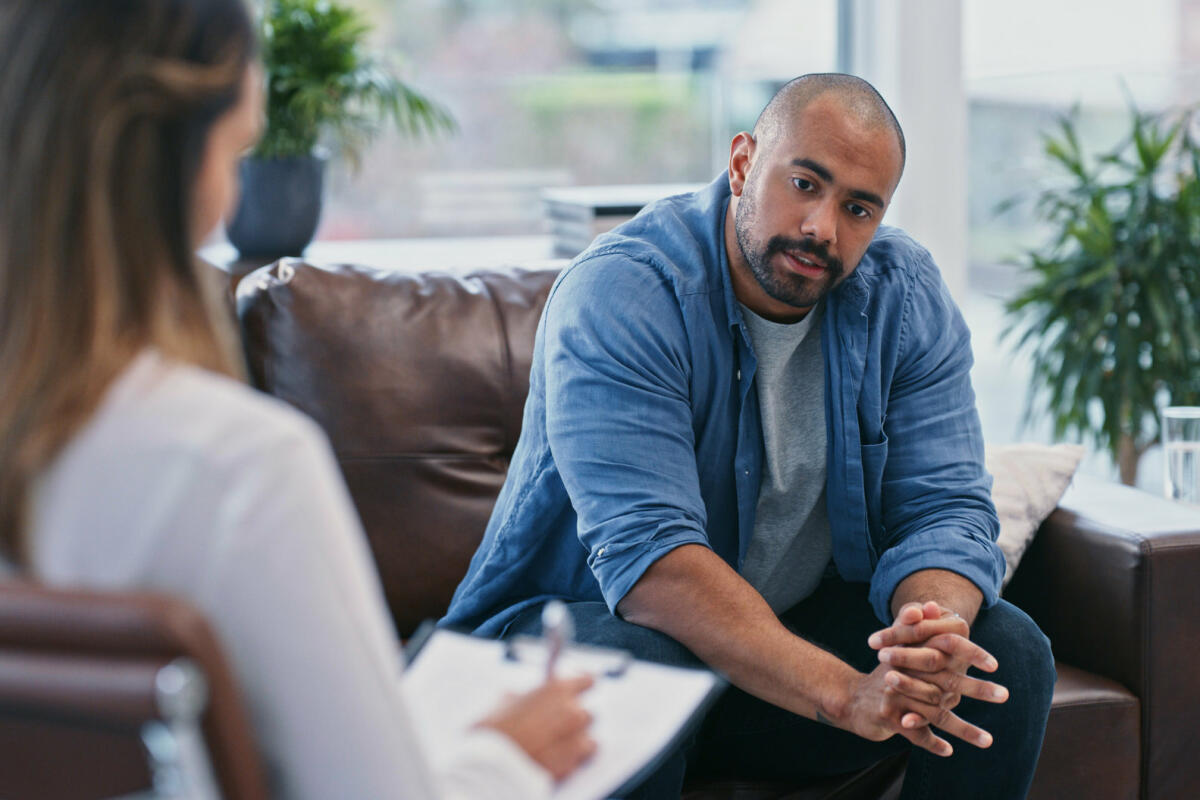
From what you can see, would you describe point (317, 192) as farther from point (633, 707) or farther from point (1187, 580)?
point (633, 707)

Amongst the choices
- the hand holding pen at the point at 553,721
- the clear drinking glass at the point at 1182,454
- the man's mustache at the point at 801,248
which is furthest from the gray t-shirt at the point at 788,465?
the hand holding pen at the point at 553,721

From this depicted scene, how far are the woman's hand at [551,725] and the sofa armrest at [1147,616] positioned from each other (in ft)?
3.95

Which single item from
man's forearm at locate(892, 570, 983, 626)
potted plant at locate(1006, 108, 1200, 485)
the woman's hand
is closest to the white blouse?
the woman's hand

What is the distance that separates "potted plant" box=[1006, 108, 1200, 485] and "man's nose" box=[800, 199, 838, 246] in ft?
5.16

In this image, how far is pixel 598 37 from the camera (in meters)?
3.15

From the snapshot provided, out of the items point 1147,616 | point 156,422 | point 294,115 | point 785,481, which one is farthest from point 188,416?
point 294,115

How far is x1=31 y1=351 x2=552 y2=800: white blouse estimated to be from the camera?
65 centimetres

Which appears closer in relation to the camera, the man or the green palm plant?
the man

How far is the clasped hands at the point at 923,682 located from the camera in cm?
145

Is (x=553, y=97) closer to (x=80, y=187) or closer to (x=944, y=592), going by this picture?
(x=944, y=592)

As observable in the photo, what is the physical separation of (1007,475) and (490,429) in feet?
2.62

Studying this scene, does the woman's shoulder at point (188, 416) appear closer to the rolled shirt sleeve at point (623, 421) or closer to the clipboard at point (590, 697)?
the clipboard at point (590, 697)

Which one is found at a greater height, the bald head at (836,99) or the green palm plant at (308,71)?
the green palm plant at (308,71)

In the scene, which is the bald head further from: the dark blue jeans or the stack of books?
the stack of books
